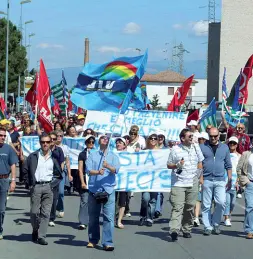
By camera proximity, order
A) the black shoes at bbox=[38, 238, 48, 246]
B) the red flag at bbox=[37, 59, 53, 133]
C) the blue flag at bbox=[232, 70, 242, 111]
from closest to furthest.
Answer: the black shoes at bbox=[38, 238, 48, 246], the red flag at bbox=[37, 59, 53, 133], the blue flag at bbox=[232, 70, 242, 111]

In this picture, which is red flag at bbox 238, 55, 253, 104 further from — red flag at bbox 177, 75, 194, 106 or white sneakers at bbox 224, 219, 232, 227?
white sneakers at bbox 224, 219, 232, 227

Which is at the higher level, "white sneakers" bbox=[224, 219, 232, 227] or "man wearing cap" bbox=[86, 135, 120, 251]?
"man wearing cap" bbox=[86, 135, 120, 251]

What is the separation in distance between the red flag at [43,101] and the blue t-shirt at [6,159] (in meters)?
7.07

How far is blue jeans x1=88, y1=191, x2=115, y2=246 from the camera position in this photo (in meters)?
10.5

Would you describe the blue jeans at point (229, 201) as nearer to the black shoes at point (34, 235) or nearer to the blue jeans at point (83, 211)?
the blue jeans at point (83, 211)

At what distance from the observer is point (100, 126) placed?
21109 millimetres

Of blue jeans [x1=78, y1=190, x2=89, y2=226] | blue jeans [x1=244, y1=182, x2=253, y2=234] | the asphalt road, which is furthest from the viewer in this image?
blue jeans [x1=78, y1=190, x2=89, y2=226]

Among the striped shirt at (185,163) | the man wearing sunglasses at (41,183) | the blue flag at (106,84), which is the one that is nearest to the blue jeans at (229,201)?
the striped shirt at (185,163)

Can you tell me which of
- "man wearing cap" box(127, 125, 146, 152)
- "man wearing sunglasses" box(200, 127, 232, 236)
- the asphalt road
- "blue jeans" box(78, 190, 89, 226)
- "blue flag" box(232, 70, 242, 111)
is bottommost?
the asphalt road

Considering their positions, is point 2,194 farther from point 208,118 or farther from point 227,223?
point 208,118

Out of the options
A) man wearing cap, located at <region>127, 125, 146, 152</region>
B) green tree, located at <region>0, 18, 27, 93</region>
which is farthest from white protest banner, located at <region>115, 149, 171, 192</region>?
green tree, located at <region>0, 18, 27, 93</region>

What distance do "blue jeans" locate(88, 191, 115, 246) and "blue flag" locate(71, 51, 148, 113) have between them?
4.03 meters

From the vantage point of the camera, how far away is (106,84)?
15172 mm

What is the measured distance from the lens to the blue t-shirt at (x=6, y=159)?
11.4m
